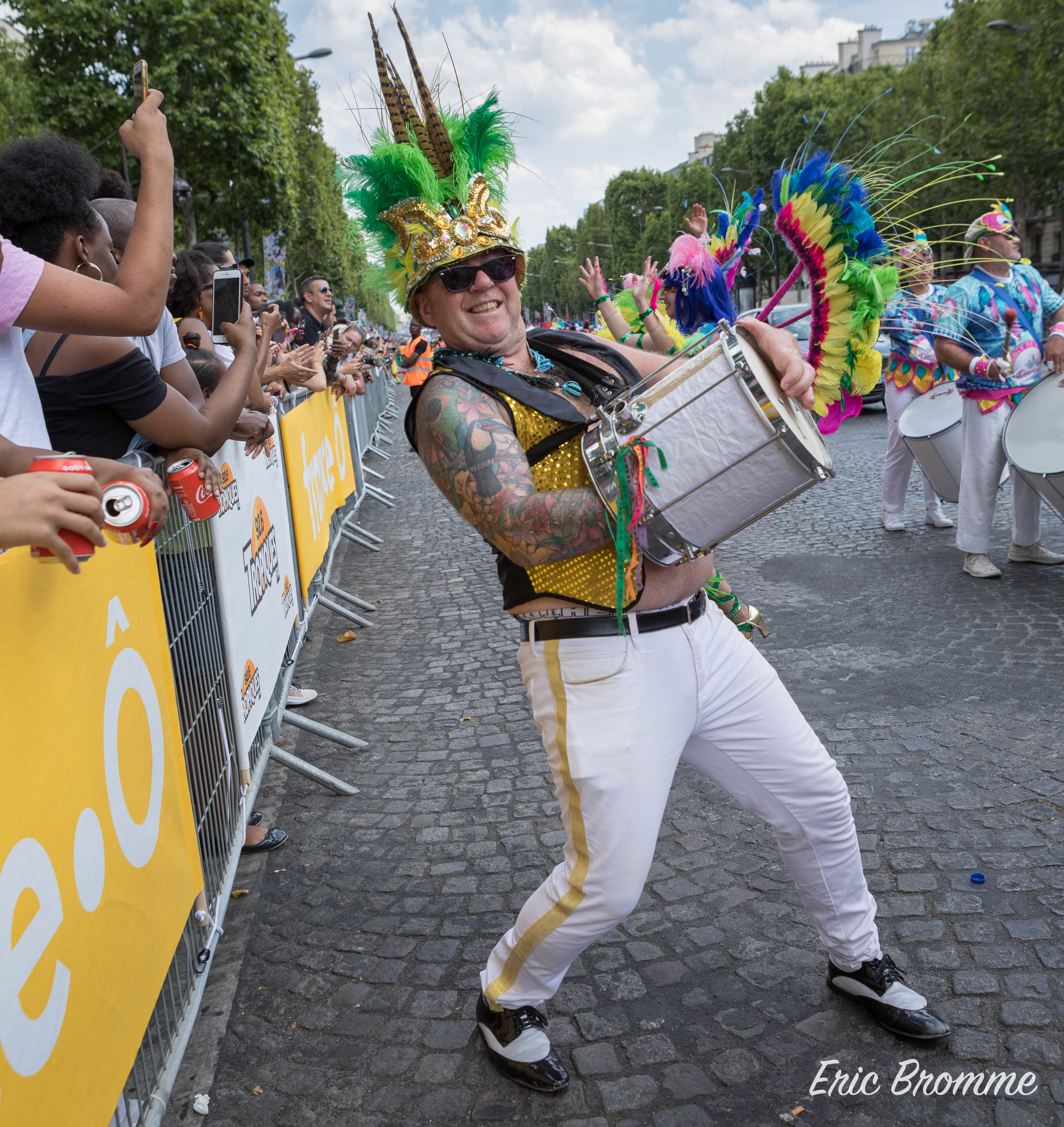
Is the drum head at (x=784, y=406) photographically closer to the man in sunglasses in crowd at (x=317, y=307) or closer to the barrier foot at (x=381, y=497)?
the man in sunglasses in crowd at (x=317, y=307)

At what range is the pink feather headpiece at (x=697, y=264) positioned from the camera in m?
2.84

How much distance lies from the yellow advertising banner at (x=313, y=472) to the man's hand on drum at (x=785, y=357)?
358 centimetres

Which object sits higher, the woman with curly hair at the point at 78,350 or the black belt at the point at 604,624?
the woman with curly hair at the point at 78,350

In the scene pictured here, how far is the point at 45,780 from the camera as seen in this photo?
1.55 metres

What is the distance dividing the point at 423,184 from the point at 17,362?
96 centimetres

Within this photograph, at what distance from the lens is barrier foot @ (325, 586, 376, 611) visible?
689cm

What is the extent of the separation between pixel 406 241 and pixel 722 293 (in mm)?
1039

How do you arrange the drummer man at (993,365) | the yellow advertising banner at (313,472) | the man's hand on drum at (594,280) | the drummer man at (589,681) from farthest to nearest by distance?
the drummer man at (993,365) → the yellow advertising banner at (313,472) → the man's hand on drum at (594,280) → the drummer man at (589,681)

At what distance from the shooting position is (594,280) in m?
5.32

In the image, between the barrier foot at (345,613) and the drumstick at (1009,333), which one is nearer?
the drumstick at (1009,333)

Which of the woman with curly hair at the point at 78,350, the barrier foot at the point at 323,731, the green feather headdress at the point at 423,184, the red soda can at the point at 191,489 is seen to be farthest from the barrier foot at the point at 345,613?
the green feather headdress at the point at 423,184

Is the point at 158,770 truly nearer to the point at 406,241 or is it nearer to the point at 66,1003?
the point at 66,1003

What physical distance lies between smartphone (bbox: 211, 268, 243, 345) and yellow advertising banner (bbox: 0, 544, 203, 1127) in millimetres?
1018

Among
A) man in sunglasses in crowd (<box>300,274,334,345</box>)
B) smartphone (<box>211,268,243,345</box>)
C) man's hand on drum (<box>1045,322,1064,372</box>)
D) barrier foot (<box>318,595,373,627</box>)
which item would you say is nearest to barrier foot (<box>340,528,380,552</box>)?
man in sunglasses in crowd (<box>300,274,334,345</box>)
